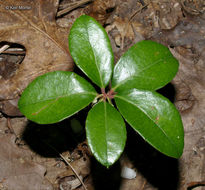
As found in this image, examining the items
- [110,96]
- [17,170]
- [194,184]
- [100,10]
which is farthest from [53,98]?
[194,184]

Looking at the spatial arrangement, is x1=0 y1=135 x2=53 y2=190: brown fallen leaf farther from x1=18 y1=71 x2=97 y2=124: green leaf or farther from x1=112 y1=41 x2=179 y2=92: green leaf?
x1=112 y1=41 x2=179 y2=92: green leaf

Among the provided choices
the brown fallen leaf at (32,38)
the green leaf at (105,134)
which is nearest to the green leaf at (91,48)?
the green leaf at (105,134)

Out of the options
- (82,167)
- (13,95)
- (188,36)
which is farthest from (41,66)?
(188,36)

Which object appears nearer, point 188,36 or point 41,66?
point 41,66

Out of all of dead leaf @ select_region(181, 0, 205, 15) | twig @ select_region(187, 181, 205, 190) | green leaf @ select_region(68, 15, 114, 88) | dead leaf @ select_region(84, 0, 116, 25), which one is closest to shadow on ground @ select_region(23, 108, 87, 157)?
green leaf @ select_region(68, 15, 114, 88)

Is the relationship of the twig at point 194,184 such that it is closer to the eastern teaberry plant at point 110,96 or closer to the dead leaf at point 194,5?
the eastern teaberry plant at point 110,96

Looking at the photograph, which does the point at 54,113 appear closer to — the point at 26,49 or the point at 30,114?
the point at 30,114

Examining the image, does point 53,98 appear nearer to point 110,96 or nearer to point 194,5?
point 110,96
